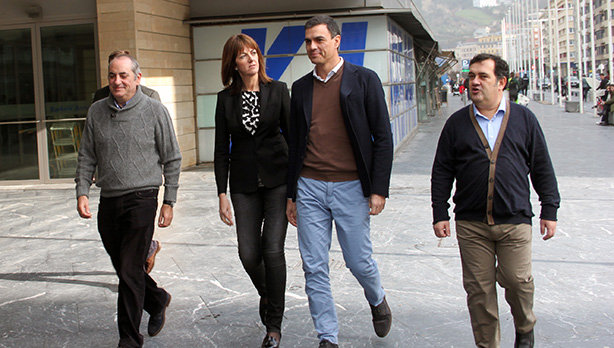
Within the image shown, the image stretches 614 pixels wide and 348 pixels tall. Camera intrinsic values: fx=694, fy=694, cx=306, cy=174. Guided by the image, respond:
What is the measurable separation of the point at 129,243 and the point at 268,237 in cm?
78

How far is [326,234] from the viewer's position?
391 centimetres

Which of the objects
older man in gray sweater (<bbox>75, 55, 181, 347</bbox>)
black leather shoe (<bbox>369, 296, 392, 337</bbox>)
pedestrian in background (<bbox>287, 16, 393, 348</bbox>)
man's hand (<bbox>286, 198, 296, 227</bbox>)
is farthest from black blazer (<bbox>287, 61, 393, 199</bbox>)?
older man in gray sweater (<bbox>75, 55, 181, 347</bbox>)

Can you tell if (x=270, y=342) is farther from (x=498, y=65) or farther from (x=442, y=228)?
(x=498, y=65)

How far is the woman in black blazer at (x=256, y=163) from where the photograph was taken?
158 inches

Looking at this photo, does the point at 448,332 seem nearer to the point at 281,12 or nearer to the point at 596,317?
the point at 596,317

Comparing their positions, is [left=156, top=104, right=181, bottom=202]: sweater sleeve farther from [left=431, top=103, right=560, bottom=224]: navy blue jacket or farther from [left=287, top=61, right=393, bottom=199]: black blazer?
[left=431, top=103, right=560, bottom=224]: navy blue jacket

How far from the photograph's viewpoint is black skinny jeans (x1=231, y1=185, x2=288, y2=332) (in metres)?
4.00

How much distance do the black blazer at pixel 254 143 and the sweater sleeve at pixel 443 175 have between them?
0.91 meters

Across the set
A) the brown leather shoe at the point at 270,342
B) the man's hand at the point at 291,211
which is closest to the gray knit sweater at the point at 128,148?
the man's hand at the point at 291,211

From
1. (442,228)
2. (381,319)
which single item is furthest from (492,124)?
(381,319)

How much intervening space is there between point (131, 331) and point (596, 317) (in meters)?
2.87

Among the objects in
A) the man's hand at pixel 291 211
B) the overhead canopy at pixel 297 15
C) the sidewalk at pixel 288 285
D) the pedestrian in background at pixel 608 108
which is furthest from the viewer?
the pedestrian in background at pixel 608 108

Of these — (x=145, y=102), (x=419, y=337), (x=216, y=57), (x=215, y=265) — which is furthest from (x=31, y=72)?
(x=419, y=337)

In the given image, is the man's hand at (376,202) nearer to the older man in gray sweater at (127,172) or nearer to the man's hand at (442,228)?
the man's hand at (442,228)
